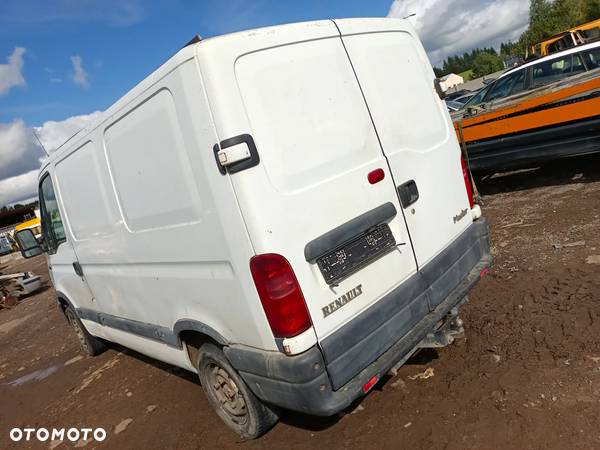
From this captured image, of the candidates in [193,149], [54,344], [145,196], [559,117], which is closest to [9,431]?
[54,344]

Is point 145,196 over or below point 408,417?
over

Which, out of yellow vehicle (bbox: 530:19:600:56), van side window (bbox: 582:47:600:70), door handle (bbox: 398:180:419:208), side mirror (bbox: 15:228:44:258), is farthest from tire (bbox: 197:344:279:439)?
yellow vehicle (bbox: 530:19:600:56)

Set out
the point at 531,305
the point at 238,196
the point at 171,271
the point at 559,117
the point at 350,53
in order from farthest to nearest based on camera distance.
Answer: the point at 559,117 < the point at 531,305 < the point at 171,271 < the point at 350,53 < the point at 238,196

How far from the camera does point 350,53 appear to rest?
267cm

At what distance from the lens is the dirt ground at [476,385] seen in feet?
8.41

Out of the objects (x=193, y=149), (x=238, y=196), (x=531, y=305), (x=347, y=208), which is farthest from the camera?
(x=531, y=305)

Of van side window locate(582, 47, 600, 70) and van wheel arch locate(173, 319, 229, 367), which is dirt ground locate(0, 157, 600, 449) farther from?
van side window locate(582, 47, 600, 70)

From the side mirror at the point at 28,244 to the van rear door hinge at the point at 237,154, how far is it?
160 inches

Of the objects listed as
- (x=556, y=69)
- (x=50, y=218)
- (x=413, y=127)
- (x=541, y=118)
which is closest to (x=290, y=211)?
(x=413, y=127)

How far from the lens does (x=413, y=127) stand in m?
2.97

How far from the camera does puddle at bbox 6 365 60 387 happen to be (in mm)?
5746

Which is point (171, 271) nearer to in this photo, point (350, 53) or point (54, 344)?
point (350, 53)

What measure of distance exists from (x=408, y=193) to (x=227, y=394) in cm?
181

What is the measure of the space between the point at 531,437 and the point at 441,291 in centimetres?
96
